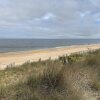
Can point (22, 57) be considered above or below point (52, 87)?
below

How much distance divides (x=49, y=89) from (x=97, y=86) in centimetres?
185

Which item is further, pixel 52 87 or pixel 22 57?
pixel 22 57

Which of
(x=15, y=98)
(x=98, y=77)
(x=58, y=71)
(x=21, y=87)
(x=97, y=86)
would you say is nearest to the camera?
(x=15, y=98)

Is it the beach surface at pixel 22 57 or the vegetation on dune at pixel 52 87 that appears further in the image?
the beach surface at pixel 22 57

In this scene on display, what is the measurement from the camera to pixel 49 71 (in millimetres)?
7484

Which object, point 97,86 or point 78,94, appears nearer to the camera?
point 78,94

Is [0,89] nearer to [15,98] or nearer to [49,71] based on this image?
[15,98]

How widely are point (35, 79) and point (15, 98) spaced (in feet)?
3.66

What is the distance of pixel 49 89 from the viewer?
6969 mm

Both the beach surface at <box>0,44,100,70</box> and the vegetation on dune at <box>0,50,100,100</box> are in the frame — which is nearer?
the vegetation on dune at <box>0,50,100,100</box>

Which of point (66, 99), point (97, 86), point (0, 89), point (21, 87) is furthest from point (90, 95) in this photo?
point (0, 89)

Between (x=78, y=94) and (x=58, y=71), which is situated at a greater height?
(x=58, y=71)

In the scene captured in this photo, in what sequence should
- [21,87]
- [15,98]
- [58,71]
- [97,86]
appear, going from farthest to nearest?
[97,86] → [58,71] → [21,87] → [15,98]

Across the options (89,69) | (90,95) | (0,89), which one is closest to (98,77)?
(89,69)
